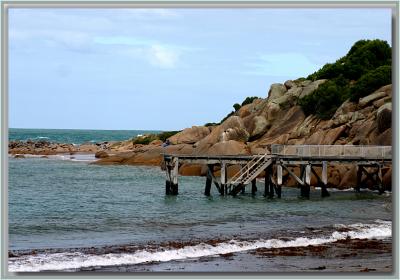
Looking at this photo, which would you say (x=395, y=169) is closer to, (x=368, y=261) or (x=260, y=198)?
(x=368, y=261)

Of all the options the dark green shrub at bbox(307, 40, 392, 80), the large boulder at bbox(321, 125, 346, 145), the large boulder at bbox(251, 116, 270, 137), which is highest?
the dark green shrub at bbox(307, 40, 392, 80)

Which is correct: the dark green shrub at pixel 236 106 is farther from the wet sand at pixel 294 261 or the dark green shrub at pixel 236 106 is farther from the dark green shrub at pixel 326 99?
the wet sand at pixel 294 261

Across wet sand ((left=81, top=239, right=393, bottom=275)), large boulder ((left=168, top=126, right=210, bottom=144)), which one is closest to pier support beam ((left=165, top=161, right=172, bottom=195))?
wet sand ((left=81, top=239, right=393, bottom=275))

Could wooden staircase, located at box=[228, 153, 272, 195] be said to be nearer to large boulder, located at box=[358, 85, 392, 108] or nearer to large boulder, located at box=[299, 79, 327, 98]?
large boulder, located at box=[358, 85, 392, 108]

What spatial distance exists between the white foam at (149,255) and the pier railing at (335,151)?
1443 cm

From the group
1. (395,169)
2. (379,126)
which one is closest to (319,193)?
(379,126)

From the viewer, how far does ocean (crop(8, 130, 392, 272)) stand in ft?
63.4

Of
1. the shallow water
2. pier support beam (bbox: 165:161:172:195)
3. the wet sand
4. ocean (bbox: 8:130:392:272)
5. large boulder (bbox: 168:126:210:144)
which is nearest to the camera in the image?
the wet sand

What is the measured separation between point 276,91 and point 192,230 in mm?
44883

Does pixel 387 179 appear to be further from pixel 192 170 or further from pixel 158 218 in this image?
pixel 192 170

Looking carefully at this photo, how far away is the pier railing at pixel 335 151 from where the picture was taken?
39625mm

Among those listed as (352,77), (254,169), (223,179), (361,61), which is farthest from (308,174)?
(361,61)

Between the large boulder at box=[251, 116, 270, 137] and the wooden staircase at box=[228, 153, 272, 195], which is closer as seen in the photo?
the wooden staircase at box=[228, 153, 272, 195]

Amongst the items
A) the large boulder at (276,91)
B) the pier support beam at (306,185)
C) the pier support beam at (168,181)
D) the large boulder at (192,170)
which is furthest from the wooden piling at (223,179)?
the large boulder at (276,91)
